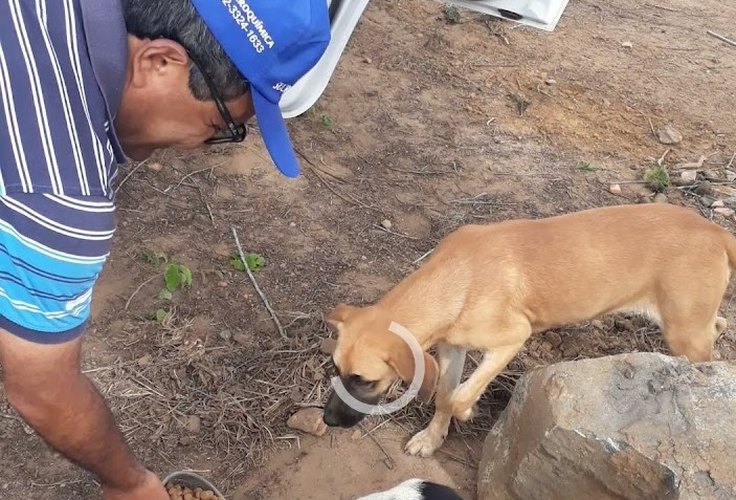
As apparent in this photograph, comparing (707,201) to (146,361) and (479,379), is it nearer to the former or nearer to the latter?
(479,379)

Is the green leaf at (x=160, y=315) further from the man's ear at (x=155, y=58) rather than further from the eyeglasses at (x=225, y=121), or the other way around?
the man's ear at (x=155, y=58)

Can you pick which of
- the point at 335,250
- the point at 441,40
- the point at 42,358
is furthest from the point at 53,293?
the point at 441,40

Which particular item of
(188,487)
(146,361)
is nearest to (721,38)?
(146,361)

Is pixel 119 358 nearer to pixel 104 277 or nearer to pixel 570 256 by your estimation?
pixel 104 277

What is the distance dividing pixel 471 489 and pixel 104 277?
224 cm

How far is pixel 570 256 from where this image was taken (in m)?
4.00

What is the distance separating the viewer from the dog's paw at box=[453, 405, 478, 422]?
13.0ft

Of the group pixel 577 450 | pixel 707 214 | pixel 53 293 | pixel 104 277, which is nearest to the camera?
pixel 53 293

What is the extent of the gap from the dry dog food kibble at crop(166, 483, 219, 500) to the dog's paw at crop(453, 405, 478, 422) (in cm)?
132

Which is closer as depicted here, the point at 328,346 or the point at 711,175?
the point at 328,346

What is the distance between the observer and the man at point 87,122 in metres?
1.80

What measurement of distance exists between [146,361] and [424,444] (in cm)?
141

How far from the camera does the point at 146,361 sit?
4031mm

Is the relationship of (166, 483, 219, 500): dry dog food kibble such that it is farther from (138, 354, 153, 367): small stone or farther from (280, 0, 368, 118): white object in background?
(280, 0, 368, 118): white object in background
